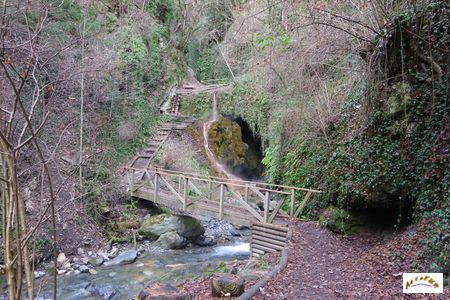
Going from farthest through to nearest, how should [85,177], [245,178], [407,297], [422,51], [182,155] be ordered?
[245,178] < [182,155] < [85,177] < [422,51] < [407,297]

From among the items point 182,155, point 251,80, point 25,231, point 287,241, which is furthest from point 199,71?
point 25,231

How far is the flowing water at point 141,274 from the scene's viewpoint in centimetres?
775

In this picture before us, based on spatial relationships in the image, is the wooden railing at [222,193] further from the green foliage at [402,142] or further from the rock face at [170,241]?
the rock face at [170,241]

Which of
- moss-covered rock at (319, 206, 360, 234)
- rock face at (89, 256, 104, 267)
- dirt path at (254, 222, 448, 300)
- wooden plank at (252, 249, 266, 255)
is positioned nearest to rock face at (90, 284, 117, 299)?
rock face at (89, 256, 104, 267)

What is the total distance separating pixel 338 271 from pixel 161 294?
2.92m

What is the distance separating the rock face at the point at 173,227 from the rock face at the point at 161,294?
691 cm

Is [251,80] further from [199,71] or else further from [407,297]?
[407,297]

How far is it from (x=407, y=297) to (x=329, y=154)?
5.49 meters

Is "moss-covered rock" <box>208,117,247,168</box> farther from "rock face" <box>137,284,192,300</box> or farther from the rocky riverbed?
"rock face" <box>137,284,192,300</box>

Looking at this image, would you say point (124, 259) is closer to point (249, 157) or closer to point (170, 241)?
point (170, 241)

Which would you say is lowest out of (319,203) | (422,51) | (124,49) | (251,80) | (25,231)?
(319,203)

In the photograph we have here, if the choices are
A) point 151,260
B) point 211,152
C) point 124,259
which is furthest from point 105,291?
point 211,152

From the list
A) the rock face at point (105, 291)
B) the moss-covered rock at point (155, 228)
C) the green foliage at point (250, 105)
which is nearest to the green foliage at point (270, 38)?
the rock face at point (105, 291)

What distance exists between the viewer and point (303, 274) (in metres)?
5.69
